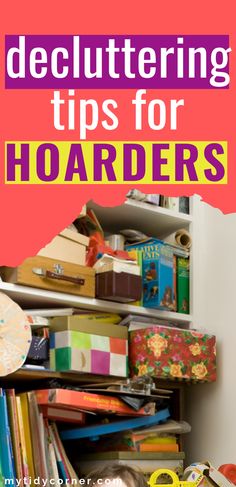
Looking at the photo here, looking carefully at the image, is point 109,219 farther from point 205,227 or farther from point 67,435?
point 67,435

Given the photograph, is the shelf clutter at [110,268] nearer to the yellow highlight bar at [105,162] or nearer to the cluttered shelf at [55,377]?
the cluttered shelf at [55,377]

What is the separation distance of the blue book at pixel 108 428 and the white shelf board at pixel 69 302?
12.5 inches

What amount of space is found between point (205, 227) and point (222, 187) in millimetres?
552

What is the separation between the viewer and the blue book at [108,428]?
2240mm

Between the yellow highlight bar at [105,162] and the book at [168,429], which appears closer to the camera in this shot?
the yellow highlight bar at [105,162]

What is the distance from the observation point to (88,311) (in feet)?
7.70

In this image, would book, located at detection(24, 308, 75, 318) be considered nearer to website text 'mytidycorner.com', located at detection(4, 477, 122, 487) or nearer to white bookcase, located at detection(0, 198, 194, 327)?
white bookcase, located at detection(0, 198, 194, 327)

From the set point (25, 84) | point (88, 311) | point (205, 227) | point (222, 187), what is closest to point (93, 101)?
point (25, 84)

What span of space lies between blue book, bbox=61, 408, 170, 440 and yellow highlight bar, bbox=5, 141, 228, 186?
81cm

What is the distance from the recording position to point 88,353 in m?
2.20

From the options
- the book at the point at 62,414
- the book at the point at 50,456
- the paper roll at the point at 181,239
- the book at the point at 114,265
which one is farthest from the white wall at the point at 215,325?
the book at the point at 50,456

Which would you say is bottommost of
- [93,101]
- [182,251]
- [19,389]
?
[19,389]

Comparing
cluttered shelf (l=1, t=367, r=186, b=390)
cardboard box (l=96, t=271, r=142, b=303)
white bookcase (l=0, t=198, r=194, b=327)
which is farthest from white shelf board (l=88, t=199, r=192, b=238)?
cluttered shelf (l=1, t=367, r=186, b=390)

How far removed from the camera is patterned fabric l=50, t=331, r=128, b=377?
2152 millimetres
